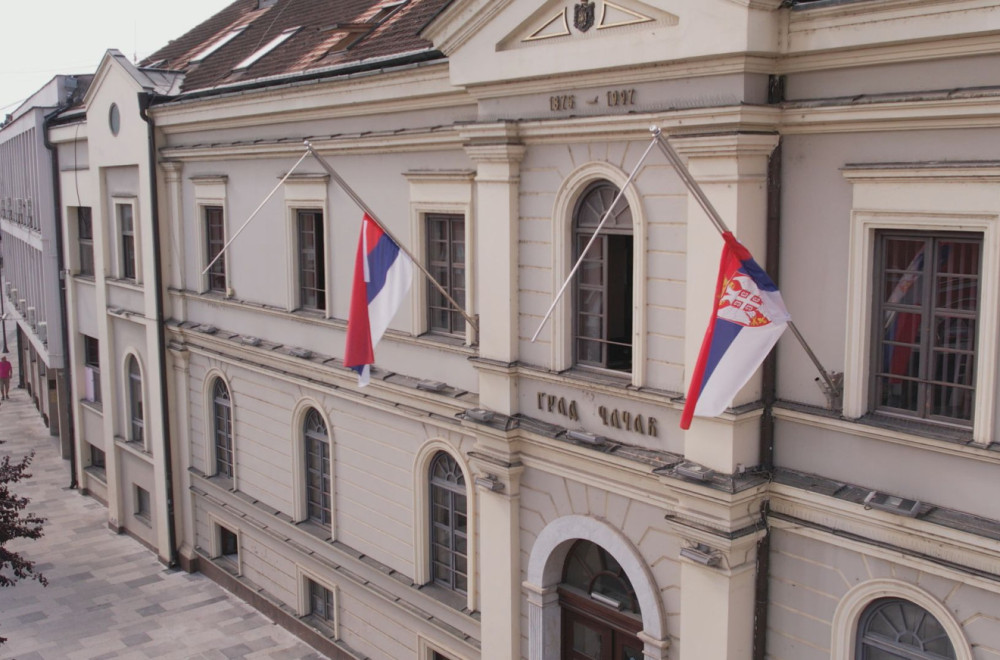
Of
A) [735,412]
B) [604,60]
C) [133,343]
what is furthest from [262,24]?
[735,412]

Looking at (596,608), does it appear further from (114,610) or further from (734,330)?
(114,610)

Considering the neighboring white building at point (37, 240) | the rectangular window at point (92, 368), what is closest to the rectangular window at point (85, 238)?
the neighboring white building at point (37, 240)

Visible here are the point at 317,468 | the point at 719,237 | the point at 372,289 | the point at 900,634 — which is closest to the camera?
the point at 900,634

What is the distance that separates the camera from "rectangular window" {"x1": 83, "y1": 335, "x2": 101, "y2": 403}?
26703mm

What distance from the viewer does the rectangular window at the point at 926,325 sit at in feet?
29.6

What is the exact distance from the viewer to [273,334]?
1862cm

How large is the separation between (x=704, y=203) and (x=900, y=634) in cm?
434

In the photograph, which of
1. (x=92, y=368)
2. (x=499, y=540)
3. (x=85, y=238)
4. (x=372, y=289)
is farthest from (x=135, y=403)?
(x=499, y=540)

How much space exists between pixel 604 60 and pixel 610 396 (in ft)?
11.9

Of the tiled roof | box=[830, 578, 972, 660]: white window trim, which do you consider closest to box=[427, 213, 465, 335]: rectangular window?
the tiled roof

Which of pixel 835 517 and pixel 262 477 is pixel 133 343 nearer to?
pixel 262 477

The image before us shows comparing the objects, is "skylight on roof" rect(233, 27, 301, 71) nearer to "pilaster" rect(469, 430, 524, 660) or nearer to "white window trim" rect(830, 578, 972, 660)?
"pilaster" rect(469, 430, 524, 660)

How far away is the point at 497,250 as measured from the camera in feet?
41.6

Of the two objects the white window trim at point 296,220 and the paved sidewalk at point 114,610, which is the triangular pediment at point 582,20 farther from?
the paved sidewalk at point 114,610
